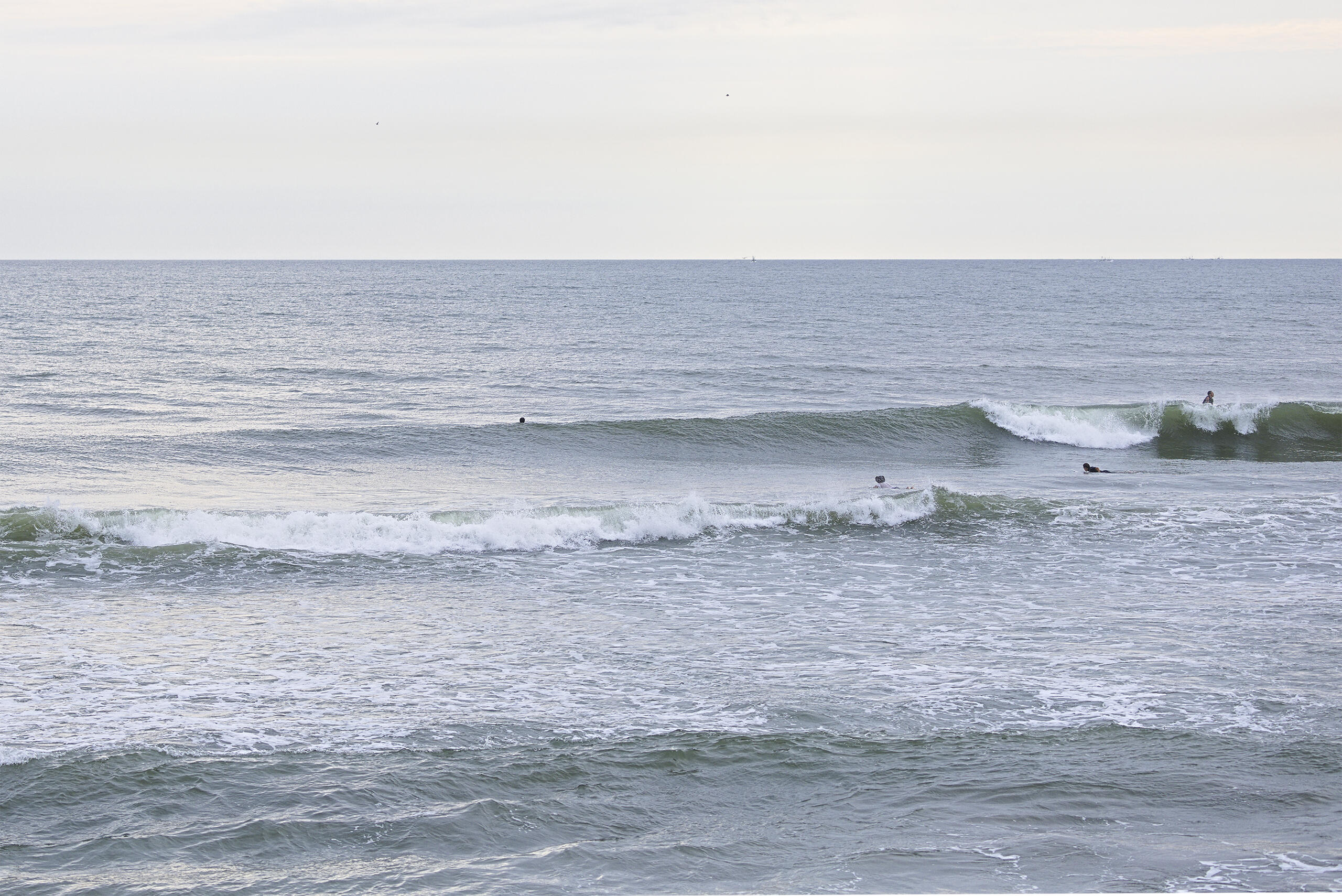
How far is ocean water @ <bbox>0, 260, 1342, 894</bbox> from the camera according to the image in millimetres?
8203

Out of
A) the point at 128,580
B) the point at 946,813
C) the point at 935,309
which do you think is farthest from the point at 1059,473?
A: the point at 935,309

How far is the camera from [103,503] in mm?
19344

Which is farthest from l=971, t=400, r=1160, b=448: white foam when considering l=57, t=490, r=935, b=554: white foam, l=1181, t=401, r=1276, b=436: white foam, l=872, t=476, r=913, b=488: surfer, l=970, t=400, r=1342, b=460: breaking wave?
l=57, t=490, r=935, b=554: white foam

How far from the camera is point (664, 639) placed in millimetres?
13117

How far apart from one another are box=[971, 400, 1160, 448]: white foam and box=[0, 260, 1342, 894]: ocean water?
0.43 feet

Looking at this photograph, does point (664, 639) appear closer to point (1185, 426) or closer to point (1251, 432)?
A: point (1185, 426)

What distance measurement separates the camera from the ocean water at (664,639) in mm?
8203

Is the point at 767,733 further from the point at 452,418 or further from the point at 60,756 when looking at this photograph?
the point at 452,418

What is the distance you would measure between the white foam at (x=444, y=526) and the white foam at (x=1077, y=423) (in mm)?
11043

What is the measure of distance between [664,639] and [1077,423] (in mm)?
20163

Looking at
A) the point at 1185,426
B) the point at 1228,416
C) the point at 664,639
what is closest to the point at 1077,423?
the point at 1185,426

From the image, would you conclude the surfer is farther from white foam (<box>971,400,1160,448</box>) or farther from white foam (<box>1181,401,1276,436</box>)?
white foam (<box>1181,401,1276,436</box>)

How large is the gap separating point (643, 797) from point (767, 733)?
1.64m

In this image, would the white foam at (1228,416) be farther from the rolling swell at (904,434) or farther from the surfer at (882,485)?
the surfer at (882,485)
